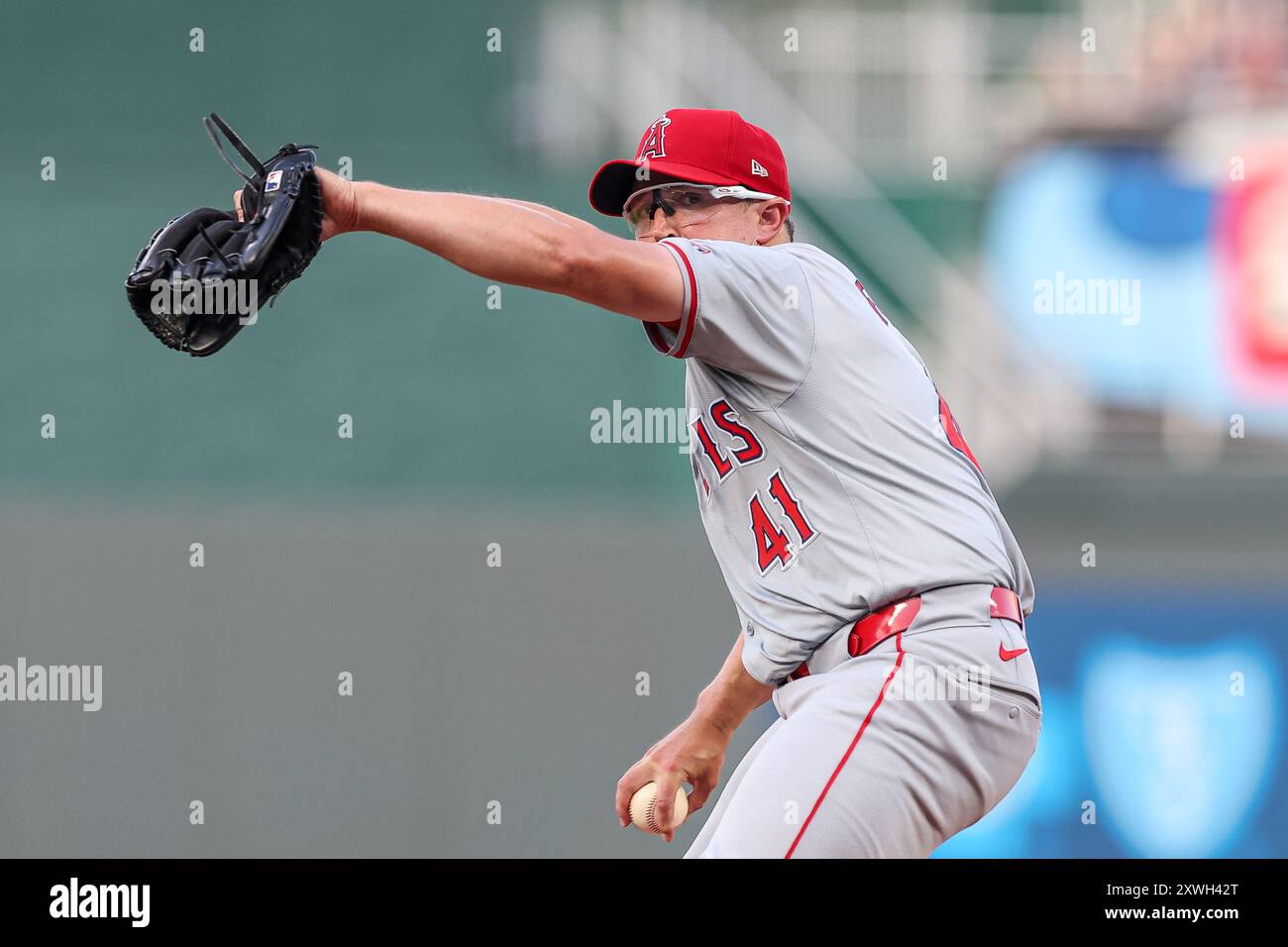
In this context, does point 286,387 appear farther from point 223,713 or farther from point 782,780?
point 782,780

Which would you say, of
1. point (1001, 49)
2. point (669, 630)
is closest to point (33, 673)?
point (669, 630)

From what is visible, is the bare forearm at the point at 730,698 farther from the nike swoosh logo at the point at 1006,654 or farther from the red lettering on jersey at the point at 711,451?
the nike swoosh logo at the point at 1006,654

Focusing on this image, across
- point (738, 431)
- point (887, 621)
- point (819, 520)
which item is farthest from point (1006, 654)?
point (738, 431)

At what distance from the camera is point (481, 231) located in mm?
2355

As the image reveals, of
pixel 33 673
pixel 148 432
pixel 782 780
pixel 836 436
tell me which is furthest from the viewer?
pixel 148 432

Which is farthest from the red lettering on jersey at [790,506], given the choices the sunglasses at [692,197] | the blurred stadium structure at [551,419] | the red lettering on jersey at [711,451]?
the blurred stadium structure at [551,419]

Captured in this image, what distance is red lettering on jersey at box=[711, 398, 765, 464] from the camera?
2.84 m

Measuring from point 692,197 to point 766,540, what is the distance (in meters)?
0.71

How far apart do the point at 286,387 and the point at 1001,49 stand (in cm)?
420

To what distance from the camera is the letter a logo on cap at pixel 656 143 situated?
310 cm

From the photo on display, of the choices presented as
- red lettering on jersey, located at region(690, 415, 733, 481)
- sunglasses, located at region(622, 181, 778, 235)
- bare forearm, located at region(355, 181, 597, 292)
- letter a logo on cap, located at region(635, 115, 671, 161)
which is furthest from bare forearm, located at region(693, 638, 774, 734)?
bare forearm, located at region(355, 181, 597, 292)

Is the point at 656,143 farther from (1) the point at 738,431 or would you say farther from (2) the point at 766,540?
(2) the point at 766,540

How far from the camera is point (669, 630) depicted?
7.13m

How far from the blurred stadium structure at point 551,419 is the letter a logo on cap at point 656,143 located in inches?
162
